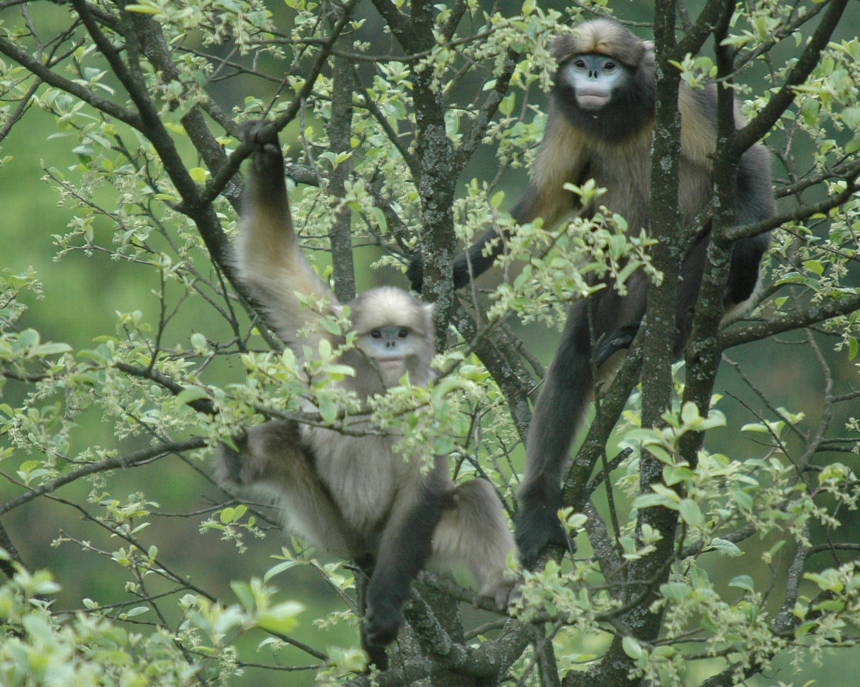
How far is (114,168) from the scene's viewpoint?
9.62 ft

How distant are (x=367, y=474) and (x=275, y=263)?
2.43ft

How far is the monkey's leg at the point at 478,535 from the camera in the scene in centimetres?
279

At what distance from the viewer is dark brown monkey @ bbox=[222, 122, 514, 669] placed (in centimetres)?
266

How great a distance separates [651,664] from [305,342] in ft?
5.10

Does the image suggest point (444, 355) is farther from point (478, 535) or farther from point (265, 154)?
point (478, 535)

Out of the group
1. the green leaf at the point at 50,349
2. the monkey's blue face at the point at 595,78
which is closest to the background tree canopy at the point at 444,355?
the green leaf at the point at 50,349

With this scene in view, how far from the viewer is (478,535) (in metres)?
2.84

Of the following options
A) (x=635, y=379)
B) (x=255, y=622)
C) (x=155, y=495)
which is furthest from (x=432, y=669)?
(x=155, y=495)

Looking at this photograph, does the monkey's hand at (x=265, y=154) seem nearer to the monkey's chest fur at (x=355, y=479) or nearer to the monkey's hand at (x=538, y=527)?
→ the monkey's chest fur at (x=355, y=479)

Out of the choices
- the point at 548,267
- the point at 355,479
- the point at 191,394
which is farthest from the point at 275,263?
the point at 548,267

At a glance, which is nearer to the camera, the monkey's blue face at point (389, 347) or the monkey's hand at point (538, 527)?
the monkey's blue face at point (389, 347)

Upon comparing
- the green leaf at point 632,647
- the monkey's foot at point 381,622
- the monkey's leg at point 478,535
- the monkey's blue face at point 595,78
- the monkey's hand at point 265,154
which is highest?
the monkey's blue face at point 595,78

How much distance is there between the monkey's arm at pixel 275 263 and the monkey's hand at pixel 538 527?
97cm

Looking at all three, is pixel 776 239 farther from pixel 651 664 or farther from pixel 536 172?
pixel 651 664
